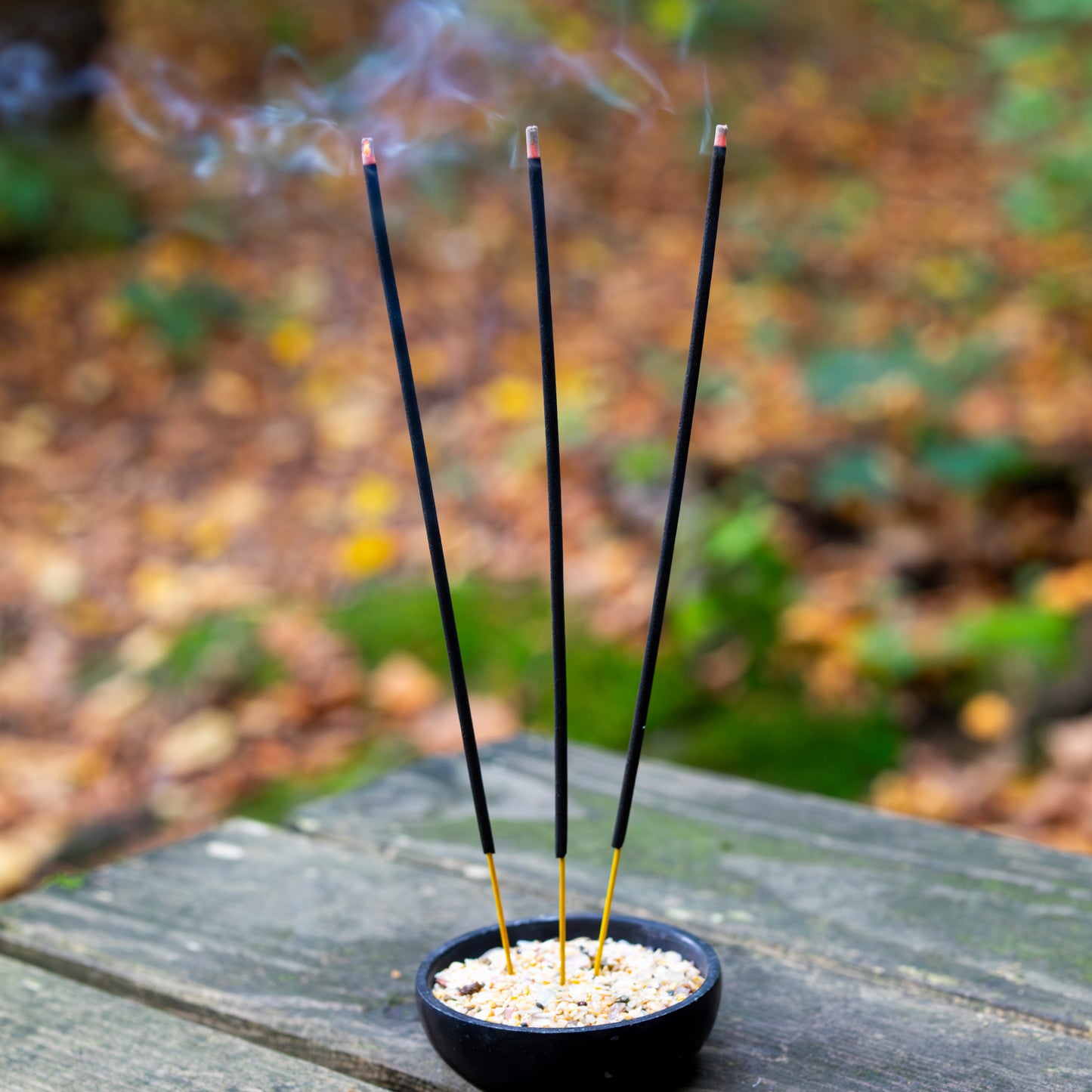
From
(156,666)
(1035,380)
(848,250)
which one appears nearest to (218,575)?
(156,666)

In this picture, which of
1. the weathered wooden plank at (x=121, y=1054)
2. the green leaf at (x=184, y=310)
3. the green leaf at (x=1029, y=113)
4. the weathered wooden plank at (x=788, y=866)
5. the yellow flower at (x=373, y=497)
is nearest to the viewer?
the weathered wooden plank at (x=121, y=1054)

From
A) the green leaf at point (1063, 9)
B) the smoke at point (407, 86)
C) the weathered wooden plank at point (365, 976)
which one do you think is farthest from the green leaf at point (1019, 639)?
the smoke at point (407, 86)

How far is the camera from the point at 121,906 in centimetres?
123

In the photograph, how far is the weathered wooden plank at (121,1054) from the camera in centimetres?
91

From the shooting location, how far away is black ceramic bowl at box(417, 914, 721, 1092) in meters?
0.80

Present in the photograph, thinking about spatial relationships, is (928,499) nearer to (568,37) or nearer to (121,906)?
(121,906)

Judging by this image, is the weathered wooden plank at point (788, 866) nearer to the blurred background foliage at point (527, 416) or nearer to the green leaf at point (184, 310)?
the blurred background foliage at point (527, 416)

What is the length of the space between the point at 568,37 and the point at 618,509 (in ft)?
12.8

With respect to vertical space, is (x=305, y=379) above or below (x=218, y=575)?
above

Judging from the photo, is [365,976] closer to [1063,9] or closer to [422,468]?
[422,468]

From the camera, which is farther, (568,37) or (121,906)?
(568,37)

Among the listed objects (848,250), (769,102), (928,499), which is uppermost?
(769,102)

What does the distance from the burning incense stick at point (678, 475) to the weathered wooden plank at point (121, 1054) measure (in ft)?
0.87

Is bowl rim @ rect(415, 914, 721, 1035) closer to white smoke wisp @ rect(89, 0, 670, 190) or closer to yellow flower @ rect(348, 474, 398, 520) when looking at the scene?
yellow flower @ rect(348, 474, 398, 520)
